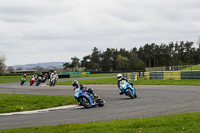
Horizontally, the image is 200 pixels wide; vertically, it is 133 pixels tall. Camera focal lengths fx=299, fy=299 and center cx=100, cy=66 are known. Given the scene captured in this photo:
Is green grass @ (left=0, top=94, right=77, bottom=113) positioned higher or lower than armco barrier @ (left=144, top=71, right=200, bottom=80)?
lower

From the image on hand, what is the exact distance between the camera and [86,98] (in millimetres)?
14945

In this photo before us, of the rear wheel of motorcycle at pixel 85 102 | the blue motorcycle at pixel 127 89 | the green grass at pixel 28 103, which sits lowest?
the green grass at pixel 28 103

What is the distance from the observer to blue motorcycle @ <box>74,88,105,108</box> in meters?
14.8

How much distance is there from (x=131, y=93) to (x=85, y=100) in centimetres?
434

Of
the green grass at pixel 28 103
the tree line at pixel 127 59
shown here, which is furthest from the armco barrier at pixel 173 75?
the tree line at pixel 127 59

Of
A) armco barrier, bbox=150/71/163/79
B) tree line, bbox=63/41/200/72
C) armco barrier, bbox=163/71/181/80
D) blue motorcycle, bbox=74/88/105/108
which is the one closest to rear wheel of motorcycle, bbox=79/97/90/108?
blue motorcycle, bbox=74/88/105/108

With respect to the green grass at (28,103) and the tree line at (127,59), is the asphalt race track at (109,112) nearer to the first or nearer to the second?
the green grass at (28,103)

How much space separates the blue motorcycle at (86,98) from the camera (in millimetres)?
14820

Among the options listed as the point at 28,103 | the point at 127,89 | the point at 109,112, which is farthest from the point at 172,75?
the point at 109,112

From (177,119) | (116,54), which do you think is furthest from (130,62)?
(177,119)

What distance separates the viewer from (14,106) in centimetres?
1575

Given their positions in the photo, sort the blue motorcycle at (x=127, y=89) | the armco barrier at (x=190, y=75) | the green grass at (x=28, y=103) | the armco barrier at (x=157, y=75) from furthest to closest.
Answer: the armco barrier at (x=157, y=75), the armco barrier at (x=190, y=75), the blue motorcycle at (x=127, y=89), the green grass at (x=28, y=103)

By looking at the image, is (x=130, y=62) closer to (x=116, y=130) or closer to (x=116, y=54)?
(x=116, y=54)

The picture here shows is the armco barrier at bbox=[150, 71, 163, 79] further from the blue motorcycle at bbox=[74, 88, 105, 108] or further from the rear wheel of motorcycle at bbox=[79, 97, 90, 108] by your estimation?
the rear wheel of motorcycle at bbox=[79, 97, 90, 108]
